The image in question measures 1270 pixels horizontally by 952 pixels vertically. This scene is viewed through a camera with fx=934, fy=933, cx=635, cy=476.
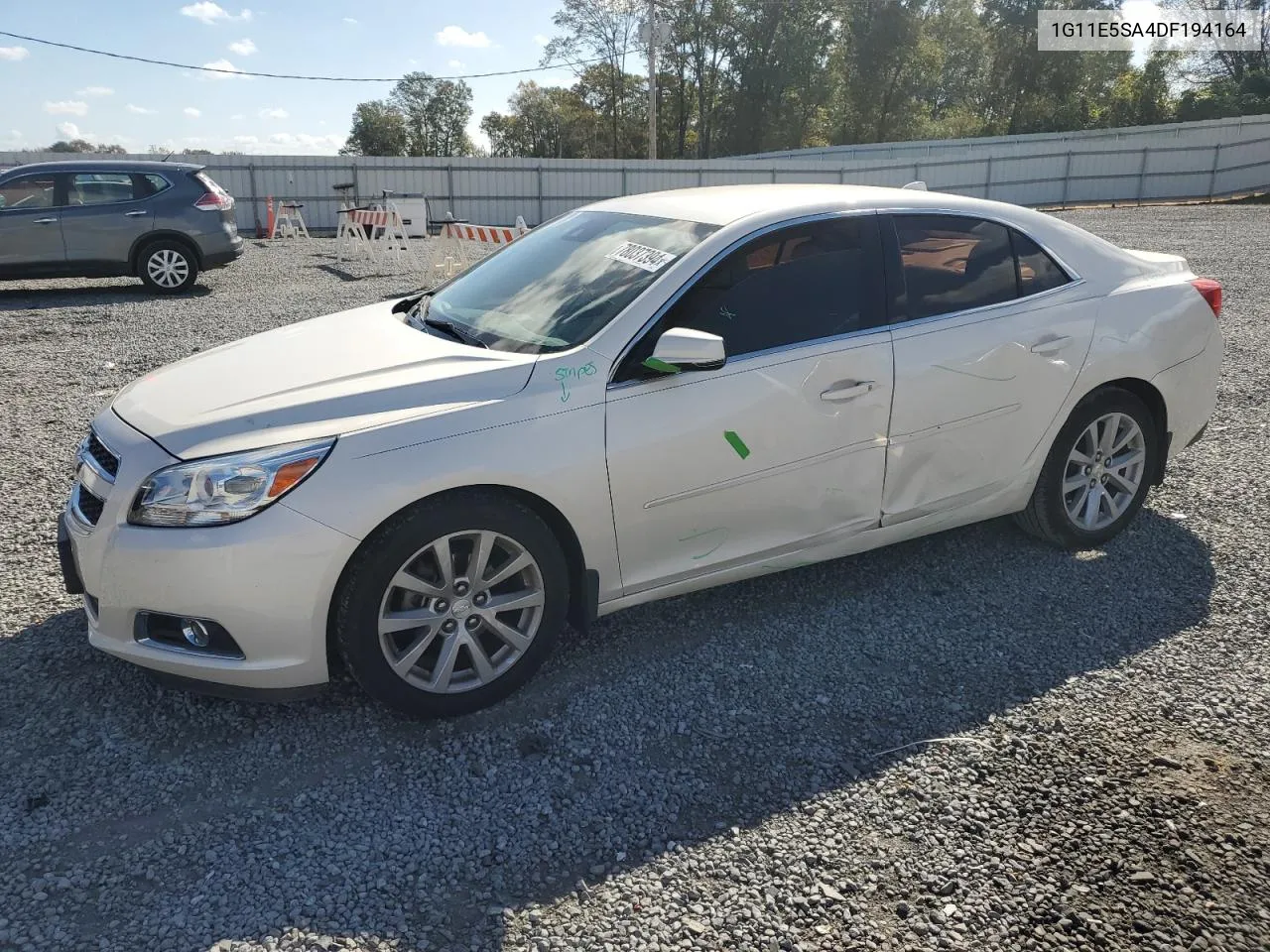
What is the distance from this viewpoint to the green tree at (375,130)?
68.5 m

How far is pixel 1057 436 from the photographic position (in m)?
4.22

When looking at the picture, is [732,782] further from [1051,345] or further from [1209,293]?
[1209,293]

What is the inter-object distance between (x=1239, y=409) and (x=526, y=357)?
5.90m

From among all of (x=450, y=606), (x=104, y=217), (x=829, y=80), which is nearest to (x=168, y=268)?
(x=104, y=217)

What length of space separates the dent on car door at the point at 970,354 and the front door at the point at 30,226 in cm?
1180

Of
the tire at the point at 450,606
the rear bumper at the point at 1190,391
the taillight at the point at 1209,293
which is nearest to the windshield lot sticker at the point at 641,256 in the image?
the tire at the point at 450,606

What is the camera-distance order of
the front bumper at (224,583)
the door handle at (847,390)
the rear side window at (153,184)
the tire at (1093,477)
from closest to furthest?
the front bumper at (224,583)
the door handle at (847,390)
the tire at (1093,477)
the rear side window at (153,184)

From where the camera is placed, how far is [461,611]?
3.12 m

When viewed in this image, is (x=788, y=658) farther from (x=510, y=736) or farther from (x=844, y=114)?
(x=844, y=114)

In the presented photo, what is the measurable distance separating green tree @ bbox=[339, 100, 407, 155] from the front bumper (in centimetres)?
7008

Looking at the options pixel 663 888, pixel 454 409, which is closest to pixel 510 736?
pixel 663 888

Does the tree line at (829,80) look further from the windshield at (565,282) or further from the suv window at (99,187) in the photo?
the windshield at (565,282)

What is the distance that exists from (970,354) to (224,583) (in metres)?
2.96

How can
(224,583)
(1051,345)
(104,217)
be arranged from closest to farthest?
1. (224,583)
2. (1051,345)
3. (104,217)
